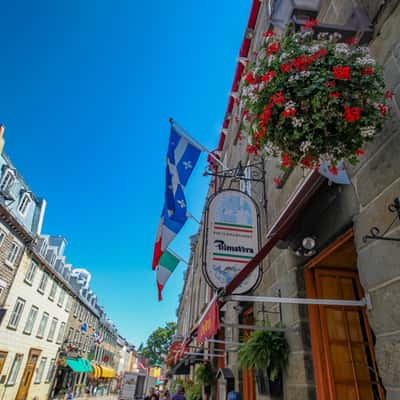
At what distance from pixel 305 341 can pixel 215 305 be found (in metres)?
1.13

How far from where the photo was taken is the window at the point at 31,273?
65.1 ft

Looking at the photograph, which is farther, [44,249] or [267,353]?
[44,249]

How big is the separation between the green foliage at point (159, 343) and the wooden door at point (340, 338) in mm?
45474

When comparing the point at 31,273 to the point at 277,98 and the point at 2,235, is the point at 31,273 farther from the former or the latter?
the point at 277,98

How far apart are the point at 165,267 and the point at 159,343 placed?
41.8 metres

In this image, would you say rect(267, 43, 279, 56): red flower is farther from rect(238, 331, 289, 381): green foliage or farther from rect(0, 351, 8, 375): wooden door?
rect(0, 351, 8, 375): wooden door

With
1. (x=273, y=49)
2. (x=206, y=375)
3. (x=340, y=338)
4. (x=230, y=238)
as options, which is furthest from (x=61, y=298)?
(x=273, y=49)

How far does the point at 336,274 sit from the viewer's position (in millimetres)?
3535

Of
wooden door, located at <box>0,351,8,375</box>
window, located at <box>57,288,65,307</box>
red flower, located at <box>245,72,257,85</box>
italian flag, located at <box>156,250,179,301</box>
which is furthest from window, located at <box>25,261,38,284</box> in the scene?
red flower, located at <box>245,72,257,85</box>

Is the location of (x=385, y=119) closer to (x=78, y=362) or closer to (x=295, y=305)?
(x=295, y=305)

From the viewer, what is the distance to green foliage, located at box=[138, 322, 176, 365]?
44438 mm

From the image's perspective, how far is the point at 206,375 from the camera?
311 inches

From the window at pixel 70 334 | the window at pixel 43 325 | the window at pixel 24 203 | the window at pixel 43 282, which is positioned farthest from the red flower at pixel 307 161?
the window at pixel 70 334

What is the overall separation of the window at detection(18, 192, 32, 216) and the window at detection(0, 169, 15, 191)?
1.84 meters
